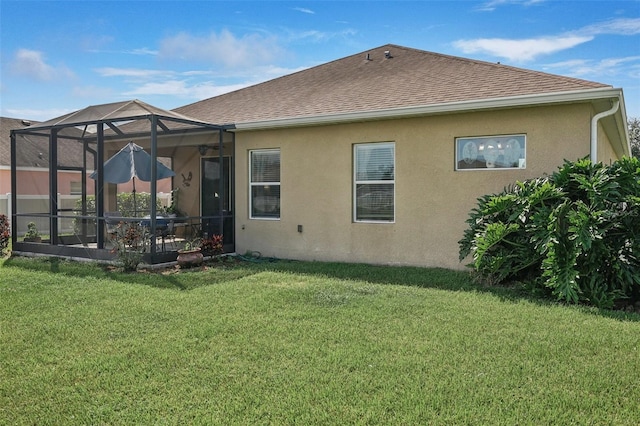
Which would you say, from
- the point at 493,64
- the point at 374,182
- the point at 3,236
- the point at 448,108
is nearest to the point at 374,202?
the point at 374,182

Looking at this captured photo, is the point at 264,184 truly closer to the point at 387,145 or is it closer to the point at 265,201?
the point at 265,201

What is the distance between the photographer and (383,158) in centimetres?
923

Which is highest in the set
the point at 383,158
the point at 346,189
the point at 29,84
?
the point at 29,84

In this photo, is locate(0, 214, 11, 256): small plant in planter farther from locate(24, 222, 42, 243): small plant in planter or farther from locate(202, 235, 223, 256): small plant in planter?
locate(202, 235, 223, 256): small plant in planter

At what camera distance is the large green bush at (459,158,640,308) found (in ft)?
20.0

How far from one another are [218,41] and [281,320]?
11413 millimetres

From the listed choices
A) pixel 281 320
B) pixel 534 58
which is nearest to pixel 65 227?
pixel 281 320

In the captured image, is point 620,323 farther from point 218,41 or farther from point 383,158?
point 218,41

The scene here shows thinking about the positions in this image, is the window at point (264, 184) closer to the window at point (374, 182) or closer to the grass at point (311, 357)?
the window at point (374, 182)

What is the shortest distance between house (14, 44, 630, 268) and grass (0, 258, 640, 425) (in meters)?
2.20

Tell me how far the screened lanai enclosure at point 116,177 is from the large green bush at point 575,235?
19.4 ft

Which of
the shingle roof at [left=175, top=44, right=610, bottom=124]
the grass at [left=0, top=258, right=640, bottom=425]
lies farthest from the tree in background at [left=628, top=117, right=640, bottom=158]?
the grass at [left=0, top=258, right=640, bottom=425]

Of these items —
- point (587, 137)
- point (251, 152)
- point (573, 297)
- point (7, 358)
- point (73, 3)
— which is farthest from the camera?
point (73, 3)

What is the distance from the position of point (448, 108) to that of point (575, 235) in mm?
3090
